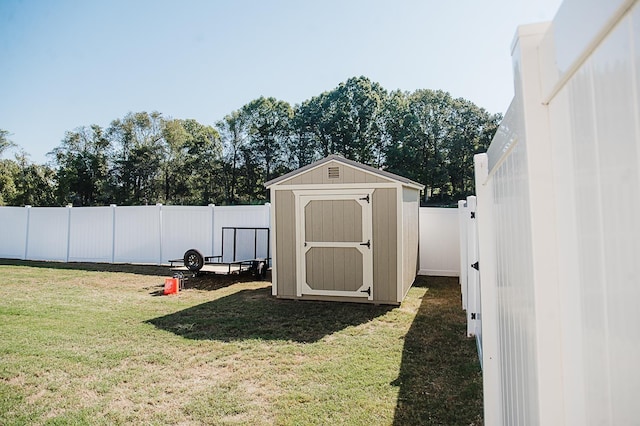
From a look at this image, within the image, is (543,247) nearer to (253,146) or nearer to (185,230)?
(185,230)

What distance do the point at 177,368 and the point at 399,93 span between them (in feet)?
92.7

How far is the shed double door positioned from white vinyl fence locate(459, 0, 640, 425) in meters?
5.78

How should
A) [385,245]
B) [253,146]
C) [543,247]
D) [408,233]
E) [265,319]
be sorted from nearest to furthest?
[543,247] < [265,319] < [385,245] < [408,233] < [253,146]

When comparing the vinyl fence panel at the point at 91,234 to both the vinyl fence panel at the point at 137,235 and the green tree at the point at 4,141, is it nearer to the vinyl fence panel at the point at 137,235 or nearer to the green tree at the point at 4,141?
the vinyl fence panel at the point at 137,235

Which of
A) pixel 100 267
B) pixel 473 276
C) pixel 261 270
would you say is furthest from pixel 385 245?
pixel 100 267

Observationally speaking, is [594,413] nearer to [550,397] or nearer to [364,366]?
[550,397]

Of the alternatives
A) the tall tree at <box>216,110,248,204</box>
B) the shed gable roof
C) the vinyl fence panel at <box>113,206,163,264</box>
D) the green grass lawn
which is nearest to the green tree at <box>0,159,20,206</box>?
the tall tree at <box>216,110,248,204</box>

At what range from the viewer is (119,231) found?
39.2 feet

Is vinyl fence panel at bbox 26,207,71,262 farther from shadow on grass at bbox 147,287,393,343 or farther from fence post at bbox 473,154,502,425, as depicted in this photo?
fence post at bbox 473,154,502,425

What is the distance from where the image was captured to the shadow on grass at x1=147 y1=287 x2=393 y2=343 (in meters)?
5.25

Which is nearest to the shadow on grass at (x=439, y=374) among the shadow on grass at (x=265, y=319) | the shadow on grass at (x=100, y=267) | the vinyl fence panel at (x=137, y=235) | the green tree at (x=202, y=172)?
the shadow on grass at (x=265, y=319)

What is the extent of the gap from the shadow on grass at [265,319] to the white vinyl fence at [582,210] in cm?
450

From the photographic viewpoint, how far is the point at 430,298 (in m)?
7.19

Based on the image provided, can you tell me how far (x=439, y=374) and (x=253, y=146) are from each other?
83.2ft
